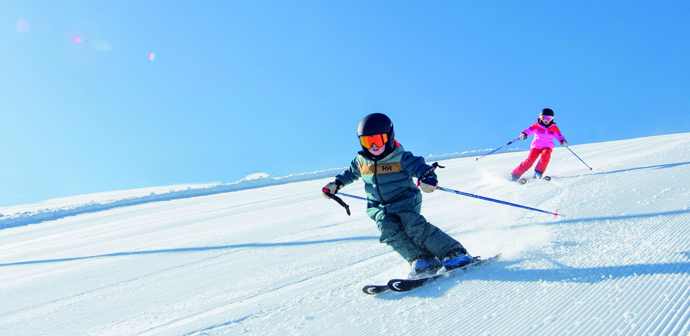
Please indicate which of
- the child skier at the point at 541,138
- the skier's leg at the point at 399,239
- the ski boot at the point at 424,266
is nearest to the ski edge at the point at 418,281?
the ski boot at the point at 424,266

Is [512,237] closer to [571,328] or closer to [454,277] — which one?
[454,277]

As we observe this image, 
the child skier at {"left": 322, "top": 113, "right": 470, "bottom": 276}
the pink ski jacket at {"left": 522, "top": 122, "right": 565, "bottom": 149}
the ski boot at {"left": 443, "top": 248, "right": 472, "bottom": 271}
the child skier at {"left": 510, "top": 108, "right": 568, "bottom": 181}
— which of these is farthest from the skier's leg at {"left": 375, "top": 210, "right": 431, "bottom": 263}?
the pink ski jacket at {"left": 522, "top": 122, "right": 565, "bottom": 149}

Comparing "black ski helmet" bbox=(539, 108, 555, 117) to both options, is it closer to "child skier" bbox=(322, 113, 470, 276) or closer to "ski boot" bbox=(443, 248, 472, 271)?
"child skier" bbox=(322, 113, 470, 276)

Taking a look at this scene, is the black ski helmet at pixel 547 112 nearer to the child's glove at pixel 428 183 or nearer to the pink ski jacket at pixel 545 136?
the pink ski jacket at pixel 545 136

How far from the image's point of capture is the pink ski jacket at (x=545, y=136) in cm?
757

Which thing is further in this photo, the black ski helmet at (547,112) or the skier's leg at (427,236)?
the black ski helmet at (547,112)

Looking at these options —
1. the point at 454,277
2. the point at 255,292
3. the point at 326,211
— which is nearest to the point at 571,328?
the point at 454,277

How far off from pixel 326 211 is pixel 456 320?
4420 millimetres

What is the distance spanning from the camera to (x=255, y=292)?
2.68 m

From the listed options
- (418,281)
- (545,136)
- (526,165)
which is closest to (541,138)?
(545,136)

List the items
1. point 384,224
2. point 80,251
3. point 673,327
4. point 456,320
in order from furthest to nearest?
point 80,251, point 384,224, point 456,320, point 673,327

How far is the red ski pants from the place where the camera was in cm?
727

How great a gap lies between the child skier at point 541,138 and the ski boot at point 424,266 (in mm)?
5539

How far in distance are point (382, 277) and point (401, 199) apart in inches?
23.4
